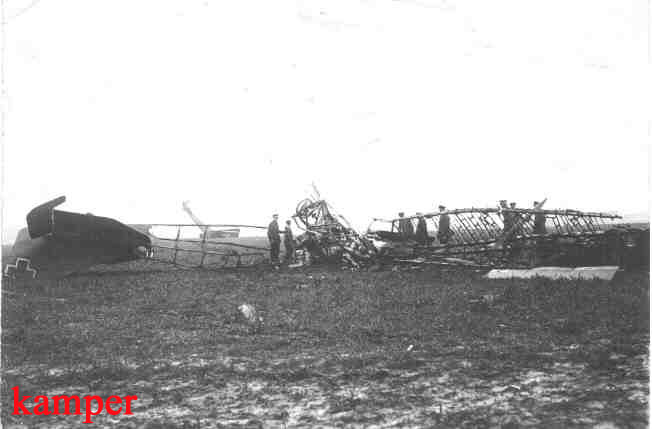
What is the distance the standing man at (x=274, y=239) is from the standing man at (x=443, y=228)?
226 inches

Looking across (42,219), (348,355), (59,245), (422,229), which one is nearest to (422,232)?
(422,229)

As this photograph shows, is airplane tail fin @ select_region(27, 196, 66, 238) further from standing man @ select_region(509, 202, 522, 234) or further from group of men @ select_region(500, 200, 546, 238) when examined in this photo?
standing man @ select_region(509, 202, 522, 234)

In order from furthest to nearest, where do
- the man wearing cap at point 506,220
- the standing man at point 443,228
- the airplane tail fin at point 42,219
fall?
the standing man at point 443,228 → the man wearing cap at point 506,220 → the airplane tail fin at point 42,219

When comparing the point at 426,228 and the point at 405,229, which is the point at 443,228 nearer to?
the point at 426,228

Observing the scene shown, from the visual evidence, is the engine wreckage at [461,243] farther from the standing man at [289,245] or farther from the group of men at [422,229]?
the standing man at [289,245]

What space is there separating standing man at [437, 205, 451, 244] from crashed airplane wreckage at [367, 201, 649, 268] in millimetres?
30

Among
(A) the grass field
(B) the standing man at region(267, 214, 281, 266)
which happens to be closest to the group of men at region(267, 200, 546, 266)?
(B) the standing man at region(267, 214, 281, 266)

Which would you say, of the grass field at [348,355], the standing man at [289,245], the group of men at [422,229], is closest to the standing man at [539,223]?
the group of men at [422,229]

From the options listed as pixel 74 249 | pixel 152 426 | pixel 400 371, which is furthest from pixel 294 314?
pixel 74 249

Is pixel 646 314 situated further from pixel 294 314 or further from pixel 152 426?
pixel 152 426

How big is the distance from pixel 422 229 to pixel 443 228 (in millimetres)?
919

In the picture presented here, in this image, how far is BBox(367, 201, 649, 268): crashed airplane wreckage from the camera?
41.4 feet

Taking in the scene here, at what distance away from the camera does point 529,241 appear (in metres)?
13.4

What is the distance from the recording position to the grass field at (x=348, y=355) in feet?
14.1
